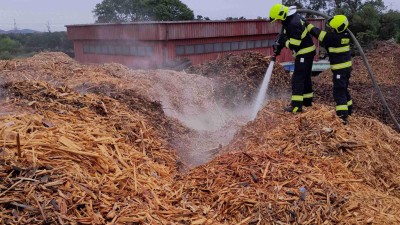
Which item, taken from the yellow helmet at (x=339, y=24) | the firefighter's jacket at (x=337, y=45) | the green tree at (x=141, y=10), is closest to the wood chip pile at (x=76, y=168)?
the firefighter's jacket at (x=337, y=45)

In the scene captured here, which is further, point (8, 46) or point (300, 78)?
point (8, 46)

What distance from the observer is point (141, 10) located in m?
32.6

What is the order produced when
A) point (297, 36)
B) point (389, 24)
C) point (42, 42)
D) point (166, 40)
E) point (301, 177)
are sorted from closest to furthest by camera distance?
1. point (301, 177)
2. point (297, 36)
3. point (166, 40)
4. point (389, 24)
5. point (42, 42)

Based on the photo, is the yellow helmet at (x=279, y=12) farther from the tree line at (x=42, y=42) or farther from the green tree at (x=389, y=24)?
the tree line at (x=42, y=42)

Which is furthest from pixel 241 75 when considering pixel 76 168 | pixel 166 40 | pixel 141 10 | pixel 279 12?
pixel 141 10

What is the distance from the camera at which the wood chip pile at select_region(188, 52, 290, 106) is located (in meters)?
9.63

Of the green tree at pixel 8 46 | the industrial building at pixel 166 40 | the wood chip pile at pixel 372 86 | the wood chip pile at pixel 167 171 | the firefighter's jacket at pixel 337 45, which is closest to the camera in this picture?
the wood chip pile at pixel 167 171

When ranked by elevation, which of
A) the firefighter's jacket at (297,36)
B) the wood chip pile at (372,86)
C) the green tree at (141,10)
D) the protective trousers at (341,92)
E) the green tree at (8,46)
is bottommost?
the wood chip pile at (372,86)

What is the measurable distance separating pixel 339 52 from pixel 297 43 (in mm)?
700

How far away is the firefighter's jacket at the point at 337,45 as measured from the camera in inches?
228

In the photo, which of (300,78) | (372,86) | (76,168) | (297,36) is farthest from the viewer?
(372,86)

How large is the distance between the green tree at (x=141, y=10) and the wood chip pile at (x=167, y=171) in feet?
91.2

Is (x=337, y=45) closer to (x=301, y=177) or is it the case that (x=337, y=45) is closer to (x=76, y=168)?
(x=301, y=177)

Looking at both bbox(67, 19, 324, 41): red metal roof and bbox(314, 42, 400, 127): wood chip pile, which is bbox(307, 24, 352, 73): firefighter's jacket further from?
bbox(67, 19, 324, 41): red metal roof
